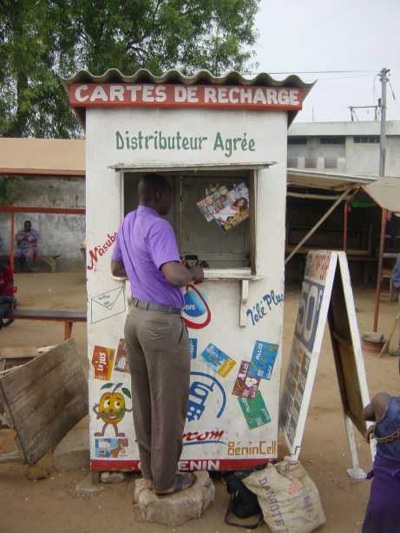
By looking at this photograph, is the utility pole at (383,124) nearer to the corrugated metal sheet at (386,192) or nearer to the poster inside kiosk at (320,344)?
the corrugated metal sheet at (386,192)

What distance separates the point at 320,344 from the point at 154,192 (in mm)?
1295

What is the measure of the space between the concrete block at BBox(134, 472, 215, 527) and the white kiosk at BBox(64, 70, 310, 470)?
0.30m

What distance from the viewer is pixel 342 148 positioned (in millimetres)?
21812

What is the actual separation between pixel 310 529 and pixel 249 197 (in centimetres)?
189

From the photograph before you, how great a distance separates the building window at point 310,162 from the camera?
21.6m

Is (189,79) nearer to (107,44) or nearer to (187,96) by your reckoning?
(187,96)

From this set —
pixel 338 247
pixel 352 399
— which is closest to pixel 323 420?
pixel 352 399

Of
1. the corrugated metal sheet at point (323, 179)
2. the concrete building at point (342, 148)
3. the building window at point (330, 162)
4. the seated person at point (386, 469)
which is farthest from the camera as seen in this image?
the building window at point (330, 162)

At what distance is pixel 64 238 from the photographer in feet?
48.5

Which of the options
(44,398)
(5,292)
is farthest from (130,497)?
(5,292)

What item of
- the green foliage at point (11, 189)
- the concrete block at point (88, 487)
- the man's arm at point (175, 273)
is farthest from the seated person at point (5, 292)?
the green foliage at point (11, 189)

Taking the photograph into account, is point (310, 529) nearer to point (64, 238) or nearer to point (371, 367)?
point (371, 367)

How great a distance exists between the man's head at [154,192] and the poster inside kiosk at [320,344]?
3.40ft

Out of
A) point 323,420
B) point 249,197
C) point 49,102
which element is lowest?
point 323,420
